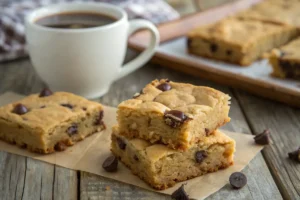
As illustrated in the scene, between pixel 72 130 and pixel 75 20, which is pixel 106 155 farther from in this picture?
pixel 75 20

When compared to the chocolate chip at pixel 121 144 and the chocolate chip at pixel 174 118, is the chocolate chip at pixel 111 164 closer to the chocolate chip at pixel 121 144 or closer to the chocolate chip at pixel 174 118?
the chocolate chip at pixel 121 144

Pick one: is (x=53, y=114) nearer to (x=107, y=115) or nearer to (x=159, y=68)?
(x=107, y=115)

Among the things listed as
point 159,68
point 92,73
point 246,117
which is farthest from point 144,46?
point 246,117

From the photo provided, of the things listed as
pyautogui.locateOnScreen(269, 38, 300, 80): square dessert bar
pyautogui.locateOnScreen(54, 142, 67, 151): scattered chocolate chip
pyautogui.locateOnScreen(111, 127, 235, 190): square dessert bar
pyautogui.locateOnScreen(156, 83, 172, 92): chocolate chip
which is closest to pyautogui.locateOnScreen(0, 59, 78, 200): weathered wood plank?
pyautogui.locateOnScreen(54, 142, 67, 151): scattered chocolate chip

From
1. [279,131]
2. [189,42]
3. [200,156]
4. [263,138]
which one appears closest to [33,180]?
[200,156]

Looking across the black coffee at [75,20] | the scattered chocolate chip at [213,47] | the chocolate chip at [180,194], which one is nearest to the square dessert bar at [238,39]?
the scattered chocolate chip at [213,47]

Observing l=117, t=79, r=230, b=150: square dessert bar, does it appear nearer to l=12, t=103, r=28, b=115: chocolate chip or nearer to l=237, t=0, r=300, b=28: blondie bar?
l=12, t=103, r=28, b=115: chocolate chip
